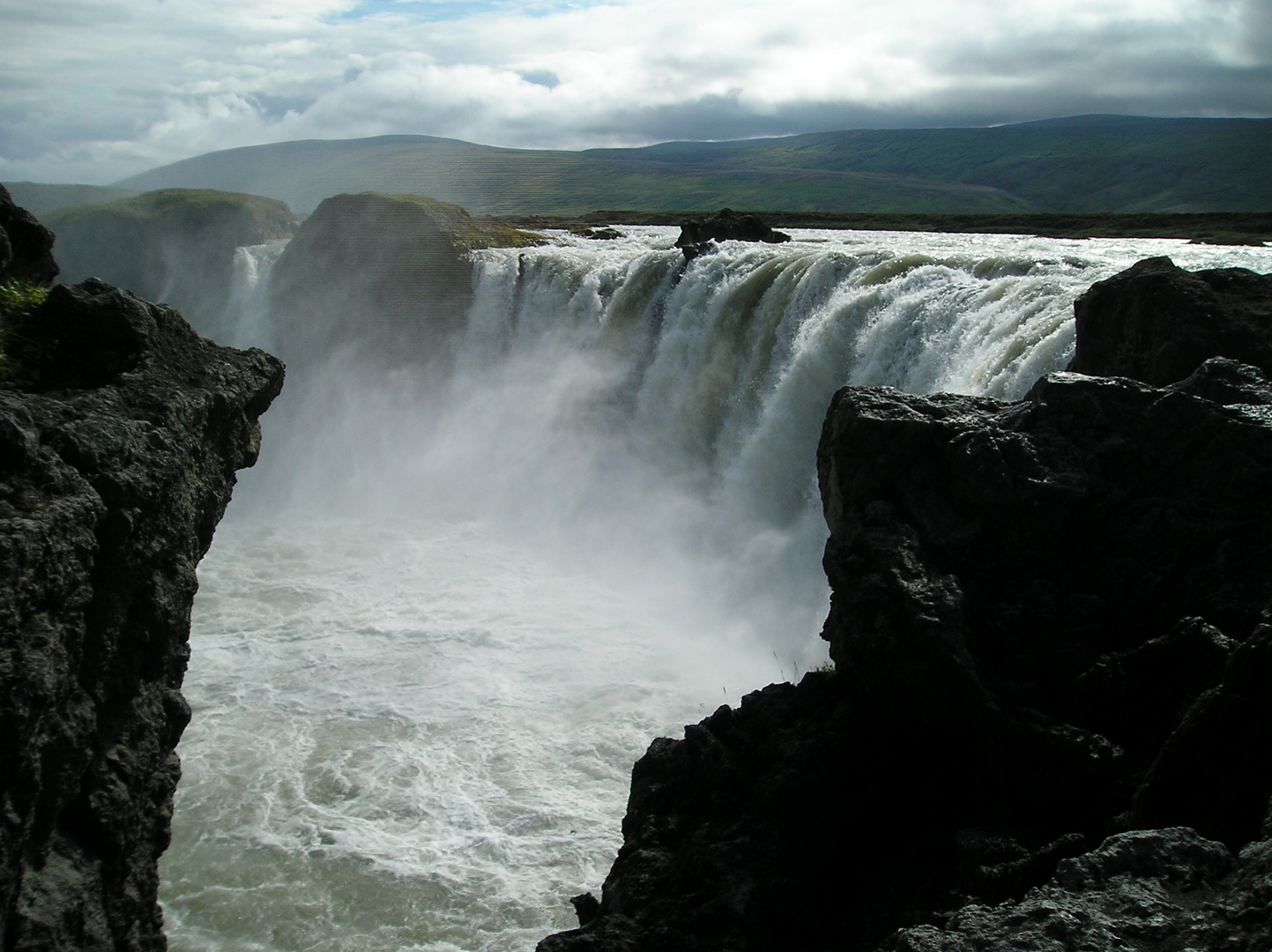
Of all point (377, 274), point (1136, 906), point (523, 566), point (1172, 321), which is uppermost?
point (377, 274)

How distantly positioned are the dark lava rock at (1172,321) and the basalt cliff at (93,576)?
322 inches

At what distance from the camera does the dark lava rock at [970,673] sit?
512 centimetres

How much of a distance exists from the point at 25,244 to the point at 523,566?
1239 cm

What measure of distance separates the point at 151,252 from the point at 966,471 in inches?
1653

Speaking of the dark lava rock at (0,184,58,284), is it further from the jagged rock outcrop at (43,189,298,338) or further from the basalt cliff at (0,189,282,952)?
the jagged rock outcrop at (43,189,298,338)

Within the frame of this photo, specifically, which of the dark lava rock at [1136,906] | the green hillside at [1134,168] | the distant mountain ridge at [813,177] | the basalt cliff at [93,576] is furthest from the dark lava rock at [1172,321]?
the green hillside at [1134,168]

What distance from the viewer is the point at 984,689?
216 inches

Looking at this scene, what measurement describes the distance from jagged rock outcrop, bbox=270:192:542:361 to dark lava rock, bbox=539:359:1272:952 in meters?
23.8

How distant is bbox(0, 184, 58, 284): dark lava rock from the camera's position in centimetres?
742

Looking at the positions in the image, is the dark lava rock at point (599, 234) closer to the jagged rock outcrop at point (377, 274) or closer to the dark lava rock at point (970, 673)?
the jagged rock outcrop at point (377, 274)

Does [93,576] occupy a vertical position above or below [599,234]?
below

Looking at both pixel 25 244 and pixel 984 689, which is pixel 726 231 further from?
pixel 984 689

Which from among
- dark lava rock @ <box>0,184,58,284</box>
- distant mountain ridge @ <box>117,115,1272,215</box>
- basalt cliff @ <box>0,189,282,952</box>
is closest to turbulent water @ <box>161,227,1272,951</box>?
basalt cliff @ <box>0,189,282,952</box>

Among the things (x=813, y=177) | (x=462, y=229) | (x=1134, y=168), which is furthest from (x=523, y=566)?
(x=1134, y=168)
